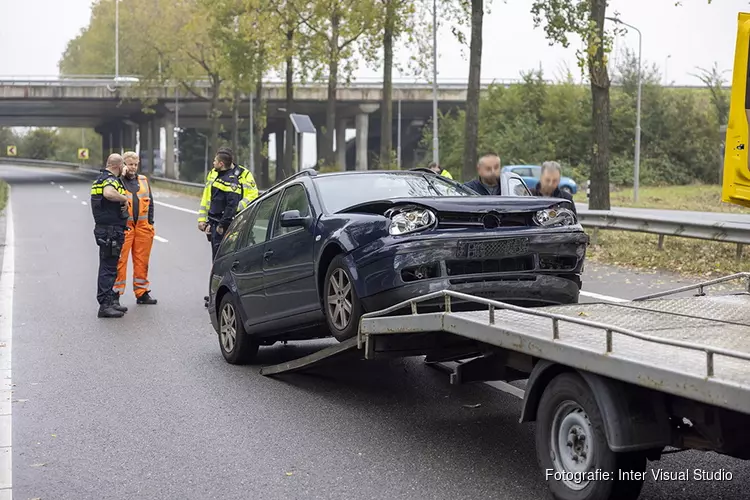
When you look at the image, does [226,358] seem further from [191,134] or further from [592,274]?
[191,134]

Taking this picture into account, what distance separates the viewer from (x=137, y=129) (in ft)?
304

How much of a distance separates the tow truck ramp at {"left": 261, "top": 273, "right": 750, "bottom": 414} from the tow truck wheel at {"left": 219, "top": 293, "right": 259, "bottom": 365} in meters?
1.51

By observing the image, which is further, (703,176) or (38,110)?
(38,110)

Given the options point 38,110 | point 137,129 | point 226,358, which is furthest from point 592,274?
point 137,129

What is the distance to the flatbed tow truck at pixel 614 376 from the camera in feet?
14.1

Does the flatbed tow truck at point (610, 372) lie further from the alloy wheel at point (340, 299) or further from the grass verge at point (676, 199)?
the grass verge at point (676, 199)

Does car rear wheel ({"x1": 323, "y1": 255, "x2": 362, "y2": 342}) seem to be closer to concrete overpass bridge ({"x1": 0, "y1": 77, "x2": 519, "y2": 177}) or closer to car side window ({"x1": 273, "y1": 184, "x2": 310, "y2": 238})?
car side window ({"x1": 273, "y1": 184, "x2": 310, "y2": 238})

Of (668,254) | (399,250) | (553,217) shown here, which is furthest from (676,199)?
(399,250)

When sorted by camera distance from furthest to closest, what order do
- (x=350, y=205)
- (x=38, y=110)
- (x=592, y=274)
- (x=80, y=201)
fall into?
1. (x=38, y=110)
2. (x=80, y=201)
3. (x=592, y=274)
4. (x=350, y=205)

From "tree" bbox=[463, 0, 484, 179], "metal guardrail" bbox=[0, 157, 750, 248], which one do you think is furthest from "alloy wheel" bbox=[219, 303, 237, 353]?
"tree" bbox=[463, 0, 484, 179]

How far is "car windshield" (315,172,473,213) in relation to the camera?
8289mm

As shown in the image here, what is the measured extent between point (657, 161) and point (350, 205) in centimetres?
4761

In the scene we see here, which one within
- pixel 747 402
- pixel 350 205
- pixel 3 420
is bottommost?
pixel 3 420

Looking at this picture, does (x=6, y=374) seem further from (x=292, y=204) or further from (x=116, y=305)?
(x=116, y=305)
